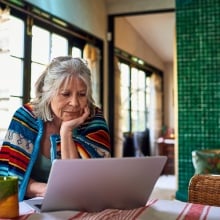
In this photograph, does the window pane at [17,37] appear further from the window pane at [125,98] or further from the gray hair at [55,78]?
the window pane at [125,98]

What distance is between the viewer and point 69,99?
140 centimetres

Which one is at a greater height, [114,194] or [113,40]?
[113,40]

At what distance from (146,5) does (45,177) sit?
349 centimetres

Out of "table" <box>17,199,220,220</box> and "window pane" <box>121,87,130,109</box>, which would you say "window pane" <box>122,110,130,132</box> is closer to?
"window pane" <box>121,87,130,109</box>

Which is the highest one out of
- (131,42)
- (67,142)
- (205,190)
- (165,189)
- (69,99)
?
(131,42)

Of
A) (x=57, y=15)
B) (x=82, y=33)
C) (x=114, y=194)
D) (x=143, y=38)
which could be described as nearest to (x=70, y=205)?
(x=114, y=194)

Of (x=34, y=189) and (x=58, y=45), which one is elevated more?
(x=58, y=45)

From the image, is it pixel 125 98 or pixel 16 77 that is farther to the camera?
pixel 125 98

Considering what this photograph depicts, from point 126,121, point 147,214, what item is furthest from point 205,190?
point 126,121

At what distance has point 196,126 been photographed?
4199 millimetres

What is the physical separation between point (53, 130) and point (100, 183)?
1.86ft

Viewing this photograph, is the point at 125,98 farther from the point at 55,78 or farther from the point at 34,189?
the point at 34,189

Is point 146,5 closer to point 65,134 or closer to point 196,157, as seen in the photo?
point 196,157

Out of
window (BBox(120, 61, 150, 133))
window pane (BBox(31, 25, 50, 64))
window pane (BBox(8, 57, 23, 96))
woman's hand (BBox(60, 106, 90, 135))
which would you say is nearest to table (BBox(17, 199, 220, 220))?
woman's hand (BBox(60, 106, 90, 135))
